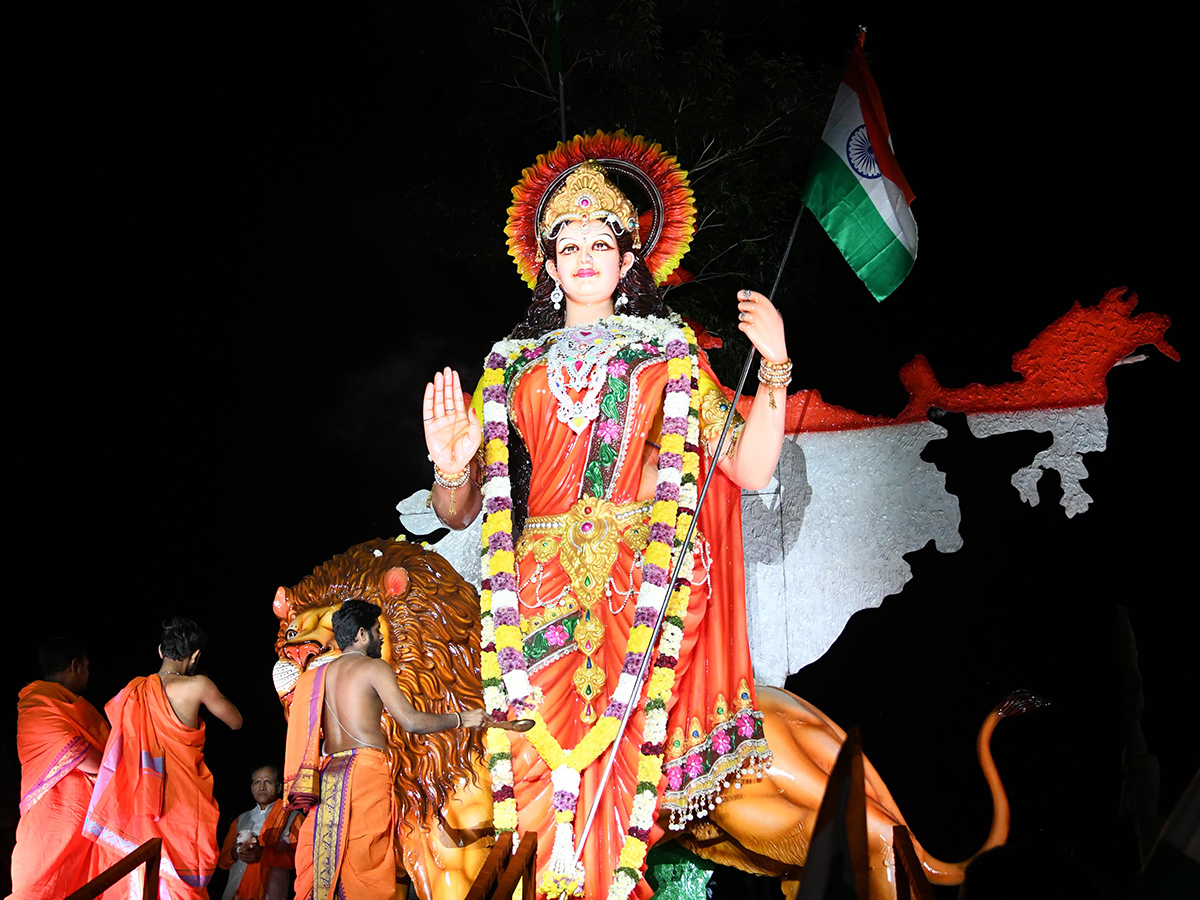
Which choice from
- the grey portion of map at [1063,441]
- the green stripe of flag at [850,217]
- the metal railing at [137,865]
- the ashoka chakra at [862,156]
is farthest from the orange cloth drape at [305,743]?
the grey portion of map at [1063,441]

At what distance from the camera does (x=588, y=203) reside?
3.49m

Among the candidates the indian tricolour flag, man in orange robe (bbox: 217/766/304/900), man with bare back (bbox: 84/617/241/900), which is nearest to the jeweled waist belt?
the indian tricolour flag

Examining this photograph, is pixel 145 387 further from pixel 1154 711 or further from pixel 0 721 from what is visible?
pixel 1154 711

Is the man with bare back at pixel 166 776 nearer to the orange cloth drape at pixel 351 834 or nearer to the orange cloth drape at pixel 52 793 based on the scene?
the orange cloth drape at pixel 52 793

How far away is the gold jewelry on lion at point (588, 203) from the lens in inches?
137

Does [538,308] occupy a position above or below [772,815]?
above

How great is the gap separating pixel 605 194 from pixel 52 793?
3.29m

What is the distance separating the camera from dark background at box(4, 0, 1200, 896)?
4371 millimetres

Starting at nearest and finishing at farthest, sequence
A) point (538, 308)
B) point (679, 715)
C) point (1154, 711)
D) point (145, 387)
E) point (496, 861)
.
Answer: point (496, 861)
point (679, 715)
point (538, 308)
point (1154, 711)
point (145, 387)

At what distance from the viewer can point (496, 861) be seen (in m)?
2.56

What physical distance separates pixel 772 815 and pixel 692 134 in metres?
3.36

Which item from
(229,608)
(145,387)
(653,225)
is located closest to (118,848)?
(229,608)

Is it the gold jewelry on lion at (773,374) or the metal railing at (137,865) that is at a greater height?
the gold jewelry on lion at (773,374)

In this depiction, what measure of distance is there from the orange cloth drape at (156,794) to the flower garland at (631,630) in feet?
6.16
